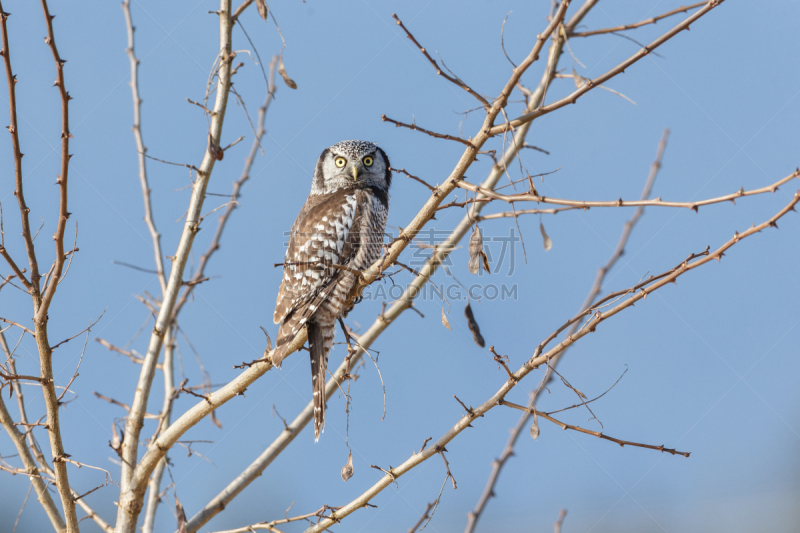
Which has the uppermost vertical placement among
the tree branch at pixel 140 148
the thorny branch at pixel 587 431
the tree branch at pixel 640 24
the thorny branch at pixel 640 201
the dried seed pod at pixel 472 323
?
the tree branch at pixel 140 148

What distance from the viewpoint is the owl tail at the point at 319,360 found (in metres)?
4.31

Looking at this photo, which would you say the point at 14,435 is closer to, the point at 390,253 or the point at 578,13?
the point at 390,253

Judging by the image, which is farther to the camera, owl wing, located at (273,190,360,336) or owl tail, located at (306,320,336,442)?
owl wing, located at (273,190,360,336)

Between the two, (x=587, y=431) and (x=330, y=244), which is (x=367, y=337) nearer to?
(x=330, y=244)

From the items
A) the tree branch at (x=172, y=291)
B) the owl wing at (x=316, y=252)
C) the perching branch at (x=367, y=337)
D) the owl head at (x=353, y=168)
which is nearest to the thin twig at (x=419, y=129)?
the perching branch at (x=367, y=337)

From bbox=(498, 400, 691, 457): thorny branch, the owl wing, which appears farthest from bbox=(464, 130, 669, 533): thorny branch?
the owl wing

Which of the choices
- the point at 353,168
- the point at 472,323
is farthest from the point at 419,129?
the point at 353,168

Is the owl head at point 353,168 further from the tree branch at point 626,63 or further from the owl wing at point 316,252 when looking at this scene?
the tree branch at point 626,63

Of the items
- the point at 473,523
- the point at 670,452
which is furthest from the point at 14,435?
the point at 670,452

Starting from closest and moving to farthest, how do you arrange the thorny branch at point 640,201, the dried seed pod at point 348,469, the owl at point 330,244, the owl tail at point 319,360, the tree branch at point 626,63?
the thorny branch at point 640,201 → the tree branch at point 626,63 → the dried seed pod at point 348,469 → the owl tail at point 319,360 → the owl at point 330,244

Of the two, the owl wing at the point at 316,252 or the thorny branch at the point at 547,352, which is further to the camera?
the owl wing at the point at 316,252

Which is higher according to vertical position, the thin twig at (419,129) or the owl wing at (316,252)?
the owl wing at (316,252)

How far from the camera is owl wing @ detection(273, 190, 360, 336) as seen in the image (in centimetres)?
468

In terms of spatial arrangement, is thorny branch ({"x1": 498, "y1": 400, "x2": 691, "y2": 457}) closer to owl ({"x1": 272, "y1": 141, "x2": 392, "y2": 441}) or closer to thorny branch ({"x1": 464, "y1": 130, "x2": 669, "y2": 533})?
thorny branch ({"x1": 464, "y1": 130, "x2": 669, "y2": 533})
